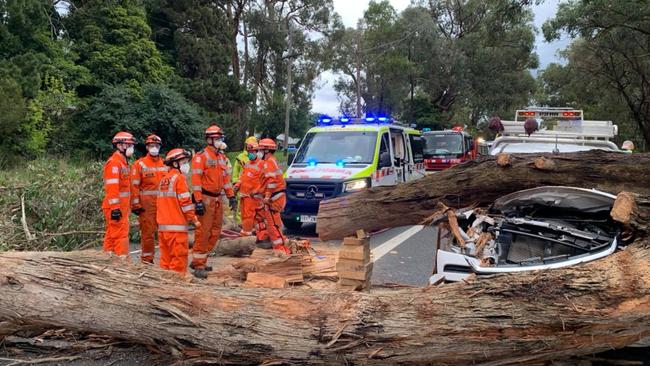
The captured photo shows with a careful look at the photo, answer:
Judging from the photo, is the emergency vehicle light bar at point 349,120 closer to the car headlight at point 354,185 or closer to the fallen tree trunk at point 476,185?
the car headlight at point 354,185

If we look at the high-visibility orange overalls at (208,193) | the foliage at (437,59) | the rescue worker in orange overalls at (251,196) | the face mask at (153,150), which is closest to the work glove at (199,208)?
the high-visibility orange overalls at (208,193)

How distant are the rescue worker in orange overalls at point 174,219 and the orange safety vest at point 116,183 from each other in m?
0.61

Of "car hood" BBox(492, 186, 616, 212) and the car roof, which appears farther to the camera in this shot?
the car roof

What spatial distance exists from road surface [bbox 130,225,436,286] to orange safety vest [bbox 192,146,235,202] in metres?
1.63

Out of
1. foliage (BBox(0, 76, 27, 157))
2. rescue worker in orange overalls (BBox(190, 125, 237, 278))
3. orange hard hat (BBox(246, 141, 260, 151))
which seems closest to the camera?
rescue worker in orange overalls (BBox(190, 125, 237, 278))

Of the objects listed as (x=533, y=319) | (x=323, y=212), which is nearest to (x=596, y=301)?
(x=533, y=319)

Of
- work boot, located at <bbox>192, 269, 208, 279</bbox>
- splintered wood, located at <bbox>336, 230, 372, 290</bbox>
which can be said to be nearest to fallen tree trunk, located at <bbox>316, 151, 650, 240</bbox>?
splintered wood, located at <bbox>336, 230, 372, 290</bbox>

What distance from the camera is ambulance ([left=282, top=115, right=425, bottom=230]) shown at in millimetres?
9160

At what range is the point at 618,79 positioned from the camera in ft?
81.3

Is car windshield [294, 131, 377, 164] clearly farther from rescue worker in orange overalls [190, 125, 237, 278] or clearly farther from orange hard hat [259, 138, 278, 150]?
rescue worker in orange overalls [190, 125, 237, 278]

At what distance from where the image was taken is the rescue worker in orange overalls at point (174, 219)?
19.6 feet

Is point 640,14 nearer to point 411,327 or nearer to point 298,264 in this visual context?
point 298,264

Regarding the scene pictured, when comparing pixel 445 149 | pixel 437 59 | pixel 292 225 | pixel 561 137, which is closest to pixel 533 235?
pixel 561 137

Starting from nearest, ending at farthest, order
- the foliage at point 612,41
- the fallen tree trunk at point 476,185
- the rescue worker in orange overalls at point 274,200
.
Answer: the fallen tree trunk at point 476,185, the rescue worker in orange overalls at point 274,200, the foliage at point 612,41
